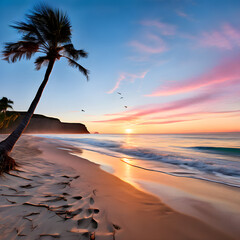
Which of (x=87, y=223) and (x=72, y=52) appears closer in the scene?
(x=87, y=223)

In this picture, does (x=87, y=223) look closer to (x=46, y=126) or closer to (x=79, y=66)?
(x=79, y=66)

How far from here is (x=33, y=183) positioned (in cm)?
314

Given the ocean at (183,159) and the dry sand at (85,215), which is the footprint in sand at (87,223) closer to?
the dry sand at (85,215)

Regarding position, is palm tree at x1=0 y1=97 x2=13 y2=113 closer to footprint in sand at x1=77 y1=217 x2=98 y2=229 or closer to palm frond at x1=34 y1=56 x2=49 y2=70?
palm frond at x1=34 y1=56 x2=49 y2=70

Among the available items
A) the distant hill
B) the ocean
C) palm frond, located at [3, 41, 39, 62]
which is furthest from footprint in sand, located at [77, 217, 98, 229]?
the distant hill

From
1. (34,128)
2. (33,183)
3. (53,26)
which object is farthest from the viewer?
(34,128)

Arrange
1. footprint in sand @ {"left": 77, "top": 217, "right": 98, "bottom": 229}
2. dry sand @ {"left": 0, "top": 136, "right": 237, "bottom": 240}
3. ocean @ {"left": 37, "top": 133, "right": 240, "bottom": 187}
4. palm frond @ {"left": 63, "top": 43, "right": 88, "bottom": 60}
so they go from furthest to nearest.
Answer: palm frond @ {"left": 63, "top": 43, "right": 88, "bottom": 60}, ocean @ {"left": 37, "top": 133, "right": 240, "bottom": 187}, footprint in sand @ {"left": 77, "top": 217, "right": 98, "bottom": 229}, dry sand @ {"left": 0, "top": 136, "right": 237, "bottom": 240}

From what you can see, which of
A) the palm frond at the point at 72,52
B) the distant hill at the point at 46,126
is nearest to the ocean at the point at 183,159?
the palm frond at the point at 72,52

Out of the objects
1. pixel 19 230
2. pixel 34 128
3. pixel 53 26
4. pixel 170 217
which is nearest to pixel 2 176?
pixel 19 230

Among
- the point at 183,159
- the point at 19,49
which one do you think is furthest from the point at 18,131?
the point at 183,159

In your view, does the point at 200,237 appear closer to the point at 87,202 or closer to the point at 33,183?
the point at 87,202

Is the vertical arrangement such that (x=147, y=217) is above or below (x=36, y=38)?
below

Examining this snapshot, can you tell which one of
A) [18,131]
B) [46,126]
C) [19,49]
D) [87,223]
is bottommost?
[87,223]

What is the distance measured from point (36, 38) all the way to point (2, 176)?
670 centimetres
